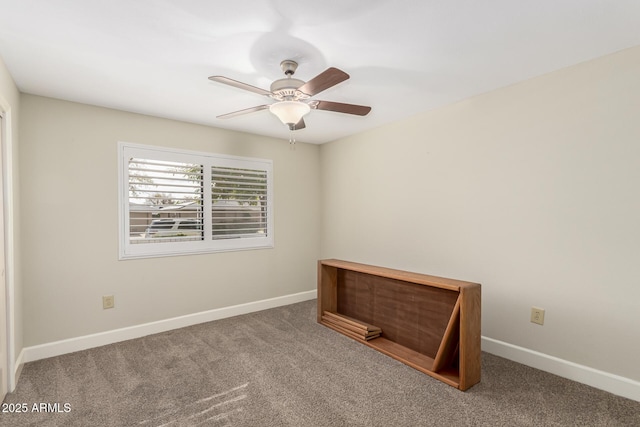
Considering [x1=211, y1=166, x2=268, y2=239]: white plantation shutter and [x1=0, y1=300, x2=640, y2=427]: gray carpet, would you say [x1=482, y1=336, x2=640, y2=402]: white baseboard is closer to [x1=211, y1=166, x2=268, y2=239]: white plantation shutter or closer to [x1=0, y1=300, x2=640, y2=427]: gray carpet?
[x1=0, y1=300, x2=640, y2=427]: gray carpet

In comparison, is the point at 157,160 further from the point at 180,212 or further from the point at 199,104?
the point at 199,104

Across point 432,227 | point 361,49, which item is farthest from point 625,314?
point 361,49

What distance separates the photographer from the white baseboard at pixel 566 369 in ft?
6.95

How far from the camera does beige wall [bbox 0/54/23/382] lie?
2232mm

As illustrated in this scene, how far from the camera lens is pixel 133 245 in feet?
10.7

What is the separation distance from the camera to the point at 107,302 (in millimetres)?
3107

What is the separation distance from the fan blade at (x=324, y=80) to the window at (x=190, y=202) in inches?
84.1

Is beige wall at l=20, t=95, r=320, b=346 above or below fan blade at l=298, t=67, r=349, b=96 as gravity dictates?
below

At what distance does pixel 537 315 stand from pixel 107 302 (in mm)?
3899

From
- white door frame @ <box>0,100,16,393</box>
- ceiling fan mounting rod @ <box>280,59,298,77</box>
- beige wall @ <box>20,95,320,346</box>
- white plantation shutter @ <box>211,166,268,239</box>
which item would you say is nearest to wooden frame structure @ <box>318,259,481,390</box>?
white plantation shutter @ <box>211,166,268,239</box>

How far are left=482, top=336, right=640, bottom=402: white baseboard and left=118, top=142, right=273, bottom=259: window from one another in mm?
2849

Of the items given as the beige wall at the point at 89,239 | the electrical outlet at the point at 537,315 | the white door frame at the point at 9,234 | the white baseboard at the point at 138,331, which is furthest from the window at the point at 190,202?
the electrical outlet at the point at 537,315

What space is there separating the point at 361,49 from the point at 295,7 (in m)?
0.59

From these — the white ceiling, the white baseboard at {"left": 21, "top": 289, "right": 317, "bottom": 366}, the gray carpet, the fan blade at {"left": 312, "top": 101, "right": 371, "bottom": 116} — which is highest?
the white ceiling
